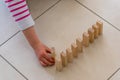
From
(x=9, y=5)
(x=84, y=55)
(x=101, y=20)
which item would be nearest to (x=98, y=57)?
(x=84, y=55)

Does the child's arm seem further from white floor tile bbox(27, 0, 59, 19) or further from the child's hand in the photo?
white floor tile bbox(27, 0, 59, 19)

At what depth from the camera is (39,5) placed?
1259 millimetres

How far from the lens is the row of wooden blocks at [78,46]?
1049 millimetres

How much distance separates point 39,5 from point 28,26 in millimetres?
229

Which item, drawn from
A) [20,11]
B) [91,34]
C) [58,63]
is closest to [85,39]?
[91,34]

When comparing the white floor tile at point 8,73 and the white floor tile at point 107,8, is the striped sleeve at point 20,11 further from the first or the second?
the white floor tile at point 107,8

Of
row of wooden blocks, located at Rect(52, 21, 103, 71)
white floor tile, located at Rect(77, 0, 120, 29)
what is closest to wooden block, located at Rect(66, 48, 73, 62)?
row of wooden blocks, located at Rect(52, 21, 103, 71)

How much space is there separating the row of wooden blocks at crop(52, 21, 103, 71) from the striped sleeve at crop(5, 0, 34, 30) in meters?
0.15

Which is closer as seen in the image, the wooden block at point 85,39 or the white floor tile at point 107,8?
the wooden block at point 85,39

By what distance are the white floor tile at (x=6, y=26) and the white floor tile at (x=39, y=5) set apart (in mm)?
103

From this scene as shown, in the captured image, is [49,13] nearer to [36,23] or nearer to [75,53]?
[36,23]

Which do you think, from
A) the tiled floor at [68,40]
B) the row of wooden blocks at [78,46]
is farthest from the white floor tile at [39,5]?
the row of wooden blocks at [78,46]

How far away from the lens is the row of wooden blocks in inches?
41.3

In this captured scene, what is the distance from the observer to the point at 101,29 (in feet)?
3.77
